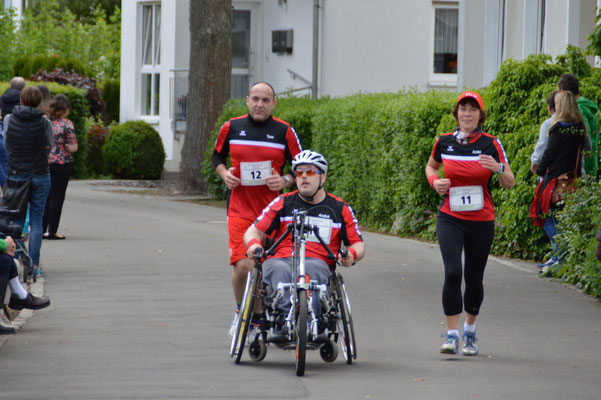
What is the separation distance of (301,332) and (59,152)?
8776 millimetres

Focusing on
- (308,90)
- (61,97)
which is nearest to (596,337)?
(61,97)

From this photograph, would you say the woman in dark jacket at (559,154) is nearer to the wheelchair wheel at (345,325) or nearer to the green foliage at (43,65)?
the wheelchair wheel at (345,325)

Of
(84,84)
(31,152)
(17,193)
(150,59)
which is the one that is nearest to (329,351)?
(17,193)

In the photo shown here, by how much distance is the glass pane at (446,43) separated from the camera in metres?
30.7

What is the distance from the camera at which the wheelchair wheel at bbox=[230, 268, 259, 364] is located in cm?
770

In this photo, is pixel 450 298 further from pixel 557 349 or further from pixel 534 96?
pixel 534 96

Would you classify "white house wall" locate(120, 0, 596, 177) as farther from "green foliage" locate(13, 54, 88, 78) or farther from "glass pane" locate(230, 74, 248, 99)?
A: "green foliage" locate(13, 54, 88, 78)

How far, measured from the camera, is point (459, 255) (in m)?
8.37

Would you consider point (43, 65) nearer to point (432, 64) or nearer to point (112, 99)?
point (112, 99)

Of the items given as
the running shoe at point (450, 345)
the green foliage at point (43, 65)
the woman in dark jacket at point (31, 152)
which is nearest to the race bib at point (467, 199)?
the running shoe at point (450, 345)

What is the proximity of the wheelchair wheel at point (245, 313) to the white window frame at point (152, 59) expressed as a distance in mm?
27055

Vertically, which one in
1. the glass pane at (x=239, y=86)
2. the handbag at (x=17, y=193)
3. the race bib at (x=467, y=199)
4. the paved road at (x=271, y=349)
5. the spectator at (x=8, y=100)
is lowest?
the paved road at (x=271, y=349)

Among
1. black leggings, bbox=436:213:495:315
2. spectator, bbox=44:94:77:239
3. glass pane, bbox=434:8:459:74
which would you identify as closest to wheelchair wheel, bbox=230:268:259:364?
black leggings, bbox=436:213:495:315

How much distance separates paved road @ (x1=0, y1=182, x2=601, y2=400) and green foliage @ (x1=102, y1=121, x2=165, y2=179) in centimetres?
1718
